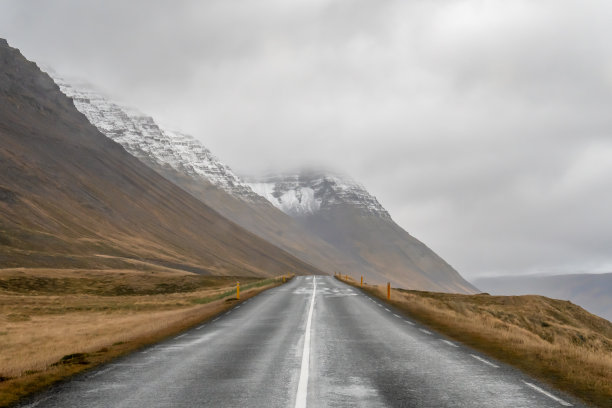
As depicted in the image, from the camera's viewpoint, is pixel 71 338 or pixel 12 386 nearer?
pixel 12 386

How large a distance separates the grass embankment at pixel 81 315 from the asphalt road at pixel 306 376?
1.22 meters

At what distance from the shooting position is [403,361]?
40.5ft

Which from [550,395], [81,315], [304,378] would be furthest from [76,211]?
[550,395]

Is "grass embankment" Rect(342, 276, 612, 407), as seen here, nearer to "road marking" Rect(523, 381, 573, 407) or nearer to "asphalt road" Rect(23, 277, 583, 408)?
"road marking" Rect(523, 381, 573, 407)

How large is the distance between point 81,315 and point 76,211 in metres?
110

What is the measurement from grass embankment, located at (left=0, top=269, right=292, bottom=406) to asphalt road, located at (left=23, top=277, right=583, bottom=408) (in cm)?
122

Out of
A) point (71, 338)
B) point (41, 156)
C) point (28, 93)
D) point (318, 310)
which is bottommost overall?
point (71, 338)

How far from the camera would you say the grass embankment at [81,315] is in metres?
12.9

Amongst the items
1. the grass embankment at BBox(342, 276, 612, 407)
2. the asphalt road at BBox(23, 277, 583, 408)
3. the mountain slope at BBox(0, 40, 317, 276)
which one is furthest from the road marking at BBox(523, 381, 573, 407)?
the mountain slope at BBox(0, 40, 317, 276)

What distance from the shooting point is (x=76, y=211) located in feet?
456

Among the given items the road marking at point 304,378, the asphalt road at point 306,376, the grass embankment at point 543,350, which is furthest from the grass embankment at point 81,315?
the grass embankment at point 543,350

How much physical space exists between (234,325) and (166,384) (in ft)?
36.3

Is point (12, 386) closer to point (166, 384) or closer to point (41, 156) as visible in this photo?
point (166, 384)

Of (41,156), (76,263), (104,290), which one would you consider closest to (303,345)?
(104,290)
